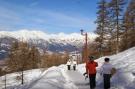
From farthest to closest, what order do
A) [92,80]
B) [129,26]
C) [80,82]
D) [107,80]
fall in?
[129,26] < [80,82] < [92,80] < [107,80]

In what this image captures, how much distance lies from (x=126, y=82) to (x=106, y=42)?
54573 mm

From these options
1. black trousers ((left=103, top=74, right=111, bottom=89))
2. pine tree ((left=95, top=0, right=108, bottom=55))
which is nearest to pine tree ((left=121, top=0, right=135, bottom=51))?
pine tree ((left=95, top=0, right=108, bottom=55))

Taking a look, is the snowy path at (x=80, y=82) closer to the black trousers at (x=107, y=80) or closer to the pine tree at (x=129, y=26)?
the black trousers at (x=107, y=80)

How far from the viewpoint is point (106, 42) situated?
74.0 m

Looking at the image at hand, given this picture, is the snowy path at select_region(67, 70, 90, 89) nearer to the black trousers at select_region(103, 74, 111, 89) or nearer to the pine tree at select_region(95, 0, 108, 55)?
the black trousers at select_region(103, 74, 111, 89)

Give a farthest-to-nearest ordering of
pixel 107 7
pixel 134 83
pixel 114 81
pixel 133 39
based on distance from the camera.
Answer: pixel 107 7, pixel 133 39, pixel 114 81, pixel 134 83

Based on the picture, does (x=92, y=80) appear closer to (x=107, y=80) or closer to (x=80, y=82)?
(x=107, y=80)

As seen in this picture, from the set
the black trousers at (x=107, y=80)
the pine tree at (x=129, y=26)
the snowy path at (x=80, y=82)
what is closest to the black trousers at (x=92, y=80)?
the black trousers at (x=107, y=80)

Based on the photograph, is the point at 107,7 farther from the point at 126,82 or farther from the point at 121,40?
the point at 126,82

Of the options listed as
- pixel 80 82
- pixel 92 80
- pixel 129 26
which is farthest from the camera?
pixel 129 26

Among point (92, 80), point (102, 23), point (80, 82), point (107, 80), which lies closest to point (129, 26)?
point (102, 23)

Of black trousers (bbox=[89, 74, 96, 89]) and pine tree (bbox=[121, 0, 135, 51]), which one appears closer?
black trousers (bbox=[89, 74, 96, 89])

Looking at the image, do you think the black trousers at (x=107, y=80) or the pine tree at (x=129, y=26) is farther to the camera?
the pine tree at (x=129, y=26)

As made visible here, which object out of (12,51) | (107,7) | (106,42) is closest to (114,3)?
(107,7)
